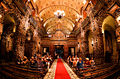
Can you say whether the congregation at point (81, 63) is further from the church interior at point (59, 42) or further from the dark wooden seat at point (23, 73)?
the dark wooden seat at point (23, 73)

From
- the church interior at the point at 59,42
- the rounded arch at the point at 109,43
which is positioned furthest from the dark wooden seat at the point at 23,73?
the rounded arch at the point at 109,43

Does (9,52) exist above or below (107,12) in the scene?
below

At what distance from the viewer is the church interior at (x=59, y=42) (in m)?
4.97

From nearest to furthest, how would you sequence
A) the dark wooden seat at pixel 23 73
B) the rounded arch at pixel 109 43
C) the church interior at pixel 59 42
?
1. the dark wooden seat at pixel 23 73
2. the church interior at pixel 59 42
3. the rounded arch at pixel 109 43

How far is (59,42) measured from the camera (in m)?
19.2

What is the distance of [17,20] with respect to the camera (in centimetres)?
819

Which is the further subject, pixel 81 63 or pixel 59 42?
pixel 59 42

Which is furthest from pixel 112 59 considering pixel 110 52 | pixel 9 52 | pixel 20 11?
pixel 9 52

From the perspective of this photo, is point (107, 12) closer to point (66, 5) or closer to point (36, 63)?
point (36, 63)

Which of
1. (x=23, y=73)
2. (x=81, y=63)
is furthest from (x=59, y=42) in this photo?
(x=23, y=73)

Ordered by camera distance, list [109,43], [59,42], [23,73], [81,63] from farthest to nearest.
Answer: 1. [59,42]
2. [109,43]
3. [81,63]
4. [23,73]

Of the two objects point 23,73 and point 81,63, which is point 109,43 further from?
point 23,73

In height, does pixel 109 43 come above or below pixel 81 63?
above

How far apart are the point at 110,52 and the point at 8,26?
16.3 meters
